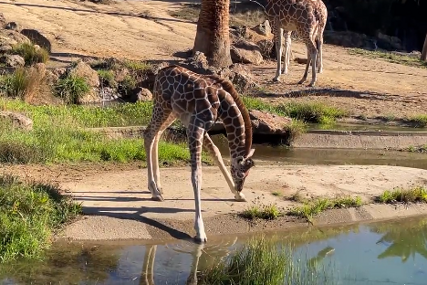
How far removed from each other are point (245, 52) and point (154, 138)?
12.2 meters

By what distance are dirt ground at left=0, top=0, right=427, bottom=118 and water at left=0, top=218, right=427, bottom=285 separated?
27.6ft

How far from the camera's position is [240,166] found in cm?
1028

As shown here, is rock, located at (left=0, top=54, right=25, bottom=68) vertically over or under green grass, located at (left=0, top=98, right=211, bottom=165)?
under

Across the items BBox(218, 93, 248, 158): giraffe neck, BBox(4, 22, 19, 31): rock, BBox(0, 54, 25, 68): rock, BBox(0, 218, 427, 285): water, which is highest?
BBox(218, 93, 248, 158): giraffe neck

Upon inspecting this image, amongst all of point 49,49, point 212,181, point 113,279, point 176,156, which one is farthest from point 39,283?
point 49,49

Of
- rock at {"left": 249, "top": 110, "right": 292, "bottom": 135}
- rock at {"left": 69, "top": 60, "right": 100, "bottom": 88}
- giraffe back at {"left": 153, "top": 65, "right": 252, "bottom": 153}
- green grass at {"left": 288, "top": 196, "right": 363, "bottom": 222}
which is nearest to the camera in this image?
giraffe back at {"left": 153, "top": 65, "right": 252, "bottom": 153}

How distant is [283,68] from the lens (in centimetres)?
2186

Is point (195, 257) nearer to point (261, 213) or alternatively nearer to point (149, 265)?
point (149, 265)

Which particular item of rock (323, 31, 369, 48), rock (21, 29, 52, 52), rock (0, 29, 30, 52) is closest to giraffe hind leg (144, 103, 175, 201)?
rock (0, 29, 30, 52)

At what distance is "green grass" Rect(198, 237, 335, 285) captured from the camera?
26.8 feet

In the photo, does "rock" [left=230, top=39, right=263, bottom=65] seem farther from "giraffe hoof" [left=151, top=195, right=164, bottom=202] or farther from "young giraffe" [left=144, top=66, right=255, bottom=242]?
"giraffe hoof" [left=151, top=195, right=164, bottom=202]

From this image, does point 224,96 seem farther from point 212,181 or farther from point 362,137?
point 362,137

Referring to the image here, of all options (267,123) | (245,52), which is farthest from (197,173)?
(245,52)

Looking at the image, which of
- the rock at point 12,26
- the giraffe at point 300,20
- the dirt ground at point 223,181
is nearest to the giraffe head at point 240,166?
the dirt ground at point 223,181
